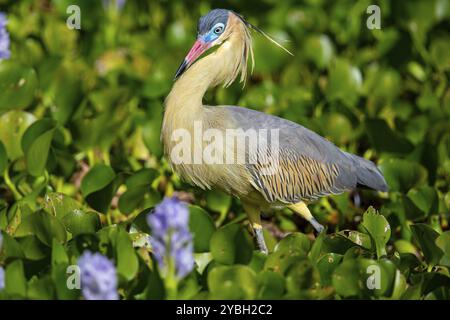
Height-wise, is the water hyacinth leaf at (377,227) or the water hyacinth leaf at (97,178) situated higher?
the water hyacinth leaf at (97,178)

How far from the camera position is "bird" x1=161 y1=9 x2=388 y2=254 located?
14.4 feet

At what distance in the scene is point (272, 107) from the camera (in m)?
6.35

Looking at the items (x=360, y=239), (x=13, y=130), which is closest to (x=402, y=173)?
(x=360, y=239)

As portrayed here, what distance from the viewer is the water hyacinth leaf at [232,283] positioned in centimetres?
358

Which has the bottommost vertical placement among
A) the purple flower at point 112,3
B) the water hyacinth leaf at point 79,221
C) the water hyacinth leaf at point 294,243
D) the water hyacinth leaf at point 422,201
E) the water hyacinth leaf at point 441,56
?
the water hyacinth leaf at point 294,243

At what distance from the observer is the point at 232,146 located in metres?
4.37

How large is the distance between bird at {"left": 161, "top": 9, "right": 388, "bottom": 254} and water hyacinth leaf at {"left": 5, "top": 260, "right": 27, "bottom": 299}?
113 centimetres

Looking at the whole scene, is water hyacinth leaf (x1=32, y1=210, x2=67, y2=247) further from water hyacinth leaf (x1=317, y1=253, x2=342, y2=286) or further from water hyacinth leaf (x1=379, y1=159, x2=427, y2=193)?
water hyacinth leaf (x1=379, y1=159, x2=427, y2=193)

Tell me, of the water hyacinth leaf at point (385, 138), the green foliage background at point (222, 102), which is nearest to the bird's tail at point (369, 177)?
the green foliage background at point (222, 102)

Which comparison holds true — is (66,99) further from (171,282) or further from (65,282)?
(171,282)

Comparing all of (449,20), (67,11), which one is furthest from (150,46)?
(449,20)

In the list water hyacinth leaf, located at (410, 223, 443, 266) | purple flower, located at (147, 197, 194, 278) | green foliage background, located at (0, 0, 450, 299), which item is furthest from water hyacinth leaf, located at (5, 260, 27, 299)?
water hyacinth leaf, located at (410, 223, 443, 266)

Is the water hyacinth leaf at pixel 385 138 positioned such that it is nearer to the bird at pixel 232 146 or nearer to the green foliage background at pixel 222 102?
the green foliage background at pixel 222 102
